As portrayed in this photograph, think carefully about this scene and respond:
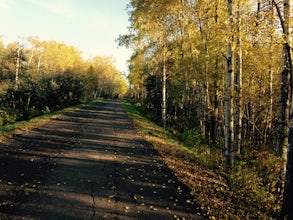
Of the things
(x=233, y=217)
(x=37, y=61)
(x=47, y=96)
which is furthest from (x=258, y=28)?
(x=37, y=61)

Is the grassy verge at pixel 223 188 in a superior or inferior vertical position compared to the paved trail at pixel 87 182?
inferior

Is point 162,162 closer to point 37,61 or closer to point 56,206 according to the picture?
point 56,206

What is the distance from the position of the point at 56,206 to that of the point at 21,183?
1631mm

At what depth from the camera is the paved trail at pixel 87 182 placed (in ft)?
17.7

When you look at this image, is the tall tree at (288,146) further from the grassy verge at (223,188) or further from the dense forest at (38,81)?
the dense forest at (38,81)

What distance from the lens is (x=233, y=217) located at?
566 centimetres

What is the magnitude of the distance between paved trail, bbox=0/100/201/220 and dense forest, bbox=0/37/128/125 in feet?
50.8

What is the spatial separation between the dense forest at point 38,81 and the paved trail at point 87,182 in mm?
15492

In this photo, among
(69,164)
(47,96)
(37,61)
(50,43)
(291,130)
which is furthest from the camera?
(50,43)

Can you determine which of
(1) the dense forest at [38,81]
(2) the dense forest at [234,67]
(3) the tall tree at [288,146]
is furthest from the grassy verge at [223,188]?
(1) the dense forest at [38,81]

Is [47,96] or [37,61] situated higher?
[37,61]

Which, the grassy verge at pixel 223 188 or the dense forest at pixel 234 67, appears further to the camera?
the dense forest at pixel 234 67

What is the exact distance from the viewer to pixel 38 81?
119 feet

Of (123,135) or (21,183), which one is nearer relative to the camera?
(21,183)
